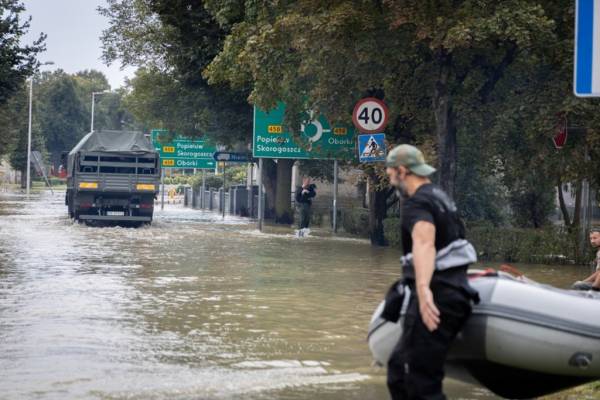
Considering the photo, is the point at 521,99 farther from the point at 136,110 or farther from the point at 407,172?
the point at 136,110

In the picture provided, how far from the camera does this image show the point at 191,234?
31.7m

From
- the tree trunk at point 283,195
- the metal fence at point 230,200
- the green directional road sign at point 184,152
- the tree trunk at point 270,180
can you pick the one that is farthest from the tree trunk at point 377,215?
the green directional road sign at point 184,152

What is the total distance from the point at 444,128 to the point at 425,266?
51.7ft

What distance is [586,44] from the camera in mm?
7223

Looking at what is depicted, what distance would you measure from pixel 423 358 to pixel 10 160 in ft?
323

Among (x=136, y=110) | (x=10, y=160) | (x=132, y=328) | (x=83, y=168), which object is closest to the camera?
(x=132, y=328)

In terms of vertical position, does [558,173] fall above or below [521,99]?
below

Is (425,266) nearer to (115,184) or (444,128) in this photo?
(444,128)

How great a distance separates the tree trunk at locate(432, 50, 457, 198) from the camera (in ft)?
70.8

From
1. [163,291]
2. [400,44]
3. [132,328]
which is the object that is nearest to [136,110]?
[400,44]

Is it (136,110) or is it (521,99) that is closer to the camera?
(521,99)

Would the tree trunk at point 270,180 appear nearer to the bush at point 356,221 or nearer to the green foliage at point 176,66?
the green foliage at point 176,66

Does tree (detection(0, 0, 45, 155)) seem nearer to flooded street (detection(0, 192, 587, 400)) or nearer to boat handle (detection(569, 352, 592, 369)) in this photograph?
flooded street (detection(0, 192, 587, 400))

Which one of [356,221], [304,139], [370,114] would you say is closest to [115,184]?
[304,139]
